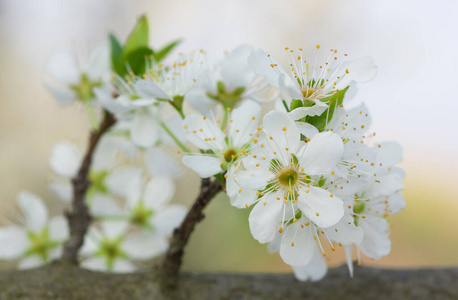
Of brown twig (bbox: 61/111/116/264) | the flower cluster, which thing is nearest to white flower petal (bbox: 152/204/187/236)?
the flower cluster

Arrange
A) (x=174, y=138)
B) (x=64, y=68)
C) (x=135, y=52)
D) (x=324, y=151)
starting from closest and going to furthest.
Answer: (x=324, y=151), (x=174, y=138), (x=135, y=52), (x=64, y=68)

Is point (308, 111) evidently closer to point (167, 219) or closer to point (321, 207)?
point (321, 207)

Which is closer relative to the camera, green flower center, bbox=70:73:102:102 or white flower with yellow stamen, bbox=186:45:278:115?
white flower with yellow stamen, bbox=186:45:278:115

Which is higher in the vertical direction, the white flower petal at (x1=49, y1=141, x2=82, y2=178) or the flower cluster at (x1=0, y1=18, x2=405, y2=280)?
the flower cluster at (x1=0, y1=18, x2=405, y2=280)

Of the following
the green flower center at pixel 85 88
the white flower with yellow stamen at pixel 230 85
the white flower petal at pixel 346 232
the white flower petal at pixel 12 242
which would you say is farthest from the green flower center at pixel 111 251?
the white flower petal at pixel 346 232

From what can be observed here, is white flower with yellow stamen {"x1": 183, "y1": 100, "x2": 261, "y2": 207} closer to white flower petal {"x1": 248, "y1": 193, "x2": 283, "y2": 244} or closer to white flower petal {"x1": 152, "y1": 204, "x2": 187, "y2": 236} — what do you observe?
white flower petal {"x1": 248, "y1": 193, "x2": 283, "y2": 244}

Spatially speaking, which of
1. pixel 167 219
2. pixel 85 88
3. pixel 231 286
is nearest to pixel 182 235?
pixel 231 286

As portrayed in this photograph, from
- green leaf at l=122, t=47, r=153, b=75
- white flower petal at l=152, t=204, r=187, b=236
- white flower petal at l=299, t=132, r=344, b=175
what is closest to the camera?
white flower petal at l=299, t=132, r=344, b=175
